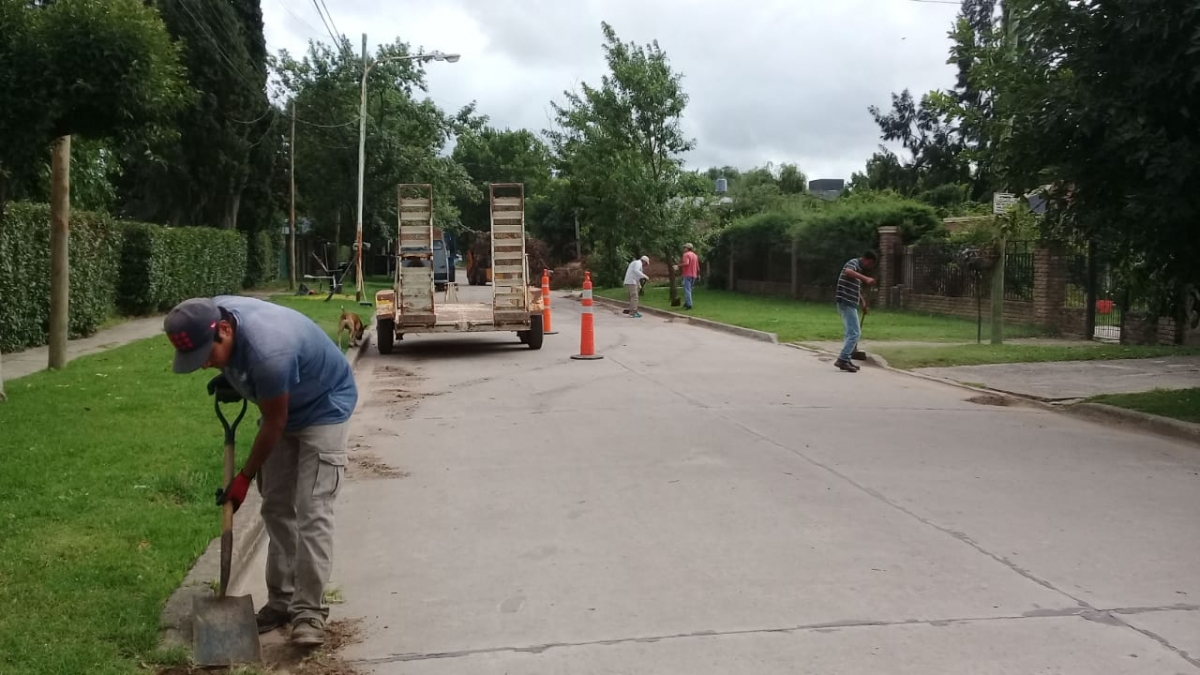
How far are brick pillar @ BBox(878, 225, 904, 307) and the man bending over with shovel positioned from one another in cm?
2416

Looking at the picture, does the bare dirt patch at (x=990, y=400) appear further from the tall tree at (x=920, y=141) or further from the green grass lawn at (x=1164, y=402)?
the tall tree at (x=920, y=141)

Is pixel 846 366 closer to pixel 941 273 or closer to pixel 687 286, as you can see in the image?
pixel 941 273

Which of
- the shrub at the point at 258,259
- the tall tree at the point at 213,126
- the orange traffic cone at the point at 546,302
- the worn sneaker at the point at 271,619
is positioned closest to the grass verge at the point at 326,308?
the orange traffic cone at the point at 546,302

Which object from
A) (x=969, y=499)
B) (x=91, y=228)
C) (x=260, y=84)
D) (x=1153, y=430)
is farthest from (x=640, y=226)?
(x=969, y=499)

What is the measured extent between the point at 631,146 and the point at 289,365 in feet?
95.7

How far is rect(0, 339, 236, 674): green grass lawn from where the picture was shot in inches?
170

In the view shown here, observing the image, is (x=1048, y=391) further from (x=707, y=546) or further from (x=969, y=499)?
(x=707, y=546)

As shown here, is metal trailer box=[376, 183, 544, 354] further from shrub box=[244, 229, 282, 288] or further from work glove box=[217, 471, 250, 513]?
shrub box=[244, 229, 282, 288]

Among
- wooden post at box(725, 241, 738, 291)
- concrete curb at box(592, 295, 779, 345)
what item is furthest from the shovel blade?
wooden post at box(725, 241, 738, 291)

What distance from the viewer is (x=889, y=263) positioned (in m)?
27.5

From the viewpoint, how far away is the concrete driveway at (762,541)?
4.55m

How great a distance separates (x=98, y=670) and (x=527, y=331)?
1359 centimetres

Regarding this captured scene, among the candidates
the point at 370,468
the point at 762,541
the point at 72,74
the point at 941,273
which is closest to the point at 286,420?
the point at 762,541

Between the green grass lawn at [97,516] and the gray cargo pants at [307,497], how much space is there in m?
0.62
